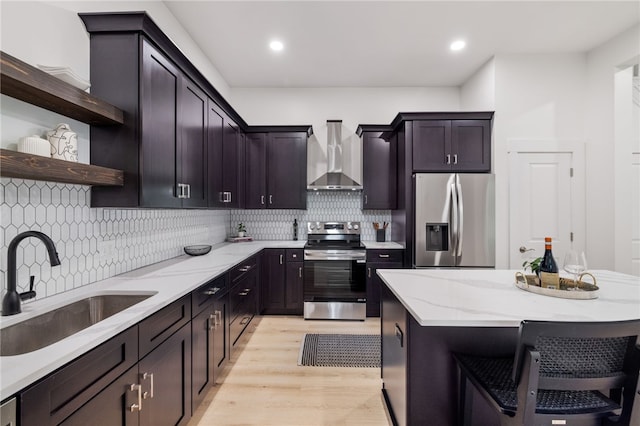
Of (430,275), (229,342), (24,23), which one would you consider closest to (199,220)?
(229,342)

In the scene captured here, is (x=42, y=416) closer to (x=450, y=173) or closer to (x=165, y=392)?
(x=165, y=392)

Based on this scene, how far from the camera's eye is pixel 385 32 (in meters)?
2.92

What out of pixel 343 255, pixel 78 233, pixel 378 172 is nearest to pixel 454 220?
pixel 378 172

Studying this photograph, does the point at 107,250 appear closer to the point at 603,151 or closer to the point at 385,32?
the point at 385,32

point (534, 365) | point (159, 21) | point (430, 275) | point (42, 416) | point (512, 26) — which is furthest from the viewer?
point (512, 26)

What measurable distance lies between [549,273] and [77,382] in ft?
7.12

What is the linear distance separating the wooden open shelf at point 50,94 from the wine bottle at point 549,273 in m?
2.52

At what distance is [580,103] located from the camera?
335 cm

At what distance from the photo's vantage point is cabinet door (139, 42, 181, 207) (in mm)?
1750

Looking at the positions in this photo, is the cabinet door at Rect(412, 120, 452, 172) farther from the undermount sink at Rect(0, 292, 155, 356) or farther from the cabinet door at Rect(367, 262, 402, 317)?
the undermount sink at Rect(0, 292, 155, 356)

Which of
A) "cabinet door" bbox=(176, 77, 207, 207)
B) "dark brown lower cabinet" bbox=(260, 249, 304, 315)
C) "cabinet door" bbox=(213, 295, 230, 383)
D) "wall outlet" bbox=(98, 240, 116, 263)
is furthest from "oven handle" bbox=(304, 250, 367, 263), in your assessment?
"wall outlet" bbox=(98, 240, 116, 263)

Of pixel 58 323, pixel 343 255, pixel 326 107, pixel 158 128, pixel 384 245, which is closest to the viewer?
pixel 58 323

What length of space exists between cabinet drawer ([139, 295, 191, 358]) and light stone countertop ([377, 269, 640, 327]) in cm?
121

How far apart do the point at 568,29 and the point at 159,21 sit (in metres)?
3.93
